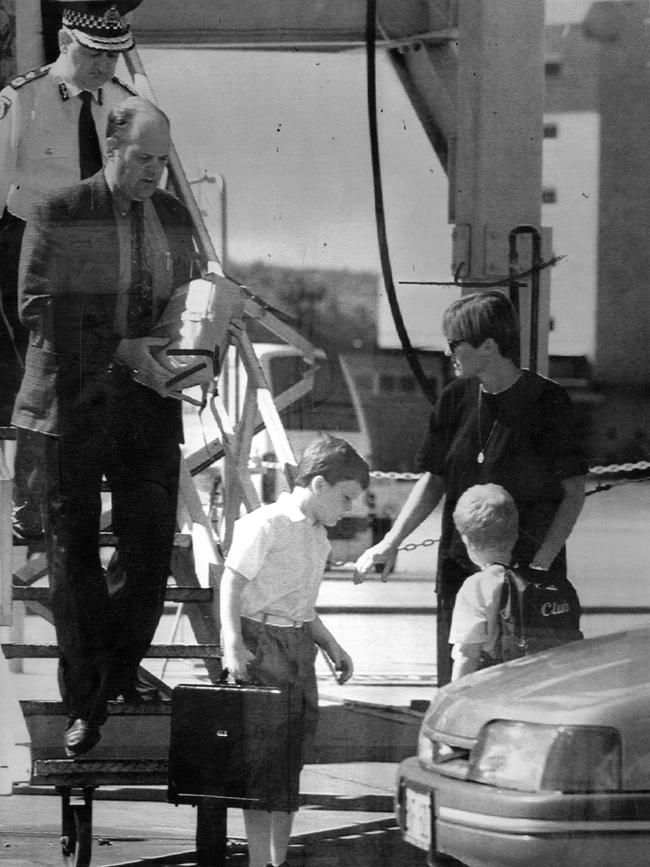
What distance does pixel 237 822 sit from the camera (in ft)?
13.9

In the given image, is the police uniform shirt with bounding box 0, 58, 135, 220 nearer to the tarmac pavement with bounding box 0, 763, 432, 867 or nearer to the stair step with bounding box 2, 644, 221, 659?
the stair step with bounding box 2, 644, 221, 659

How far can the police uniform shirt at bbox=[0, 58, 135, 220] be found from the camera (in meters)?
4.12

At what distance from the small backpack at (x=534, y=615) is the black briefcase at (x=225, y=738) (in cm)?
60

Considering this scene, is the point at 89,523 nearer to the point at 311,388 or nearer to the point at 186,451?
the point at 186,451

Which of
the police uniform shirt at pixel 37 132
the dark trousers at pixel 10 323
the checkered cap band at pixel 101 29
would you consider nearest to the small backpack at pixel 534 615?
the dark trousers at pixel 10 323

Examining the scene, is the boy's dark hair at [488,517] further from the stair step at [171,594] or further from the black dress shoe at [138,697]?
the black dress shoe at [138,697]

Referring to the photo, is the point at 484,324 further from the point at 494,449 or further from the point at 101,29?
the point at 101,29

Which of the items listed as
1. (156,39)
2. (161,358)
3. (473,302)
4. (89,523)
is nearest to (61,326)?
(161,358)

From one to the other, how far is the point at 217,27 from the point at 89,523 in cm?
133

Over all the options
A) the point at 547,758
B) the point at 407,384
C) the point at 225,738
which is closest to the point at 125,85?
the point at 407,384

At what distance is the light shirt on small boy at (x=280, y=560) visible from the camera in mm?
4023

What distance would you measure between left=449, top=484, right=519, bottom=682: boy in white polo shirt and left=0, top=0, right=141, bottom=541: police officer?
134 cm

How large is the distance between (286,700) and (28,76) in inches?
68.5

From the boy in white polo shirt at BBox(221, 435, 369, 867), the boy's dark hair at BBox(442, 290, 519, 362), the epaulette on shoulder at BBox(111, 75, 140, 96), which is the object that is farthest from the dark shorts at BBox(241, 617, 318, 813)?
the epaulette on shoulder at BBox(111, 75, 140, 96)
